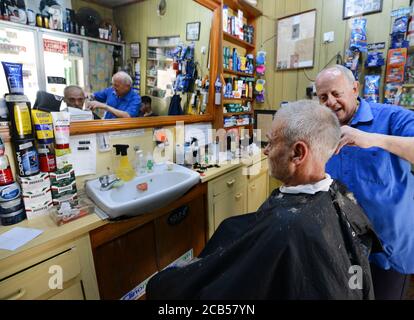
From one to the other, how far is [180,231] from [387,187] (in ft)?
3.85

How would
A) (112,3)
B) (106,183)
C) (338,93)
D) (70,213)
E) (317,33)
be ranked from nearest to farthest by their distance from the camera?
(70,213)
(338,93)
(106,183)
(112,3)
(317,33)

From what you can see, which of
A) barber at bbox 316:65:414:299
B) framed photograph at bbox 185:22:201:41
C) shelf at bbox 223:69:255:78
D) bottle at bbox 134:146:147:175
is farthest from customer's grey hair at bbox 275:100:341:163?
shelf at bbox 223:69:255:78

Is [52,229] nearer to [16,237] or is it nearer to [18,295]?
[16,237]

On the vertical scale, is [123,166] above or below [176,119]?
below

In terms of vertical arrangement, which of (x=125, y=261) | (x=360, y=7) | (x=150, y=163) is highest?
(x=360, y=7)

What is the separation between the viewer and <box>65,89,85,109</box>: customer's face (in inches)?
50.4

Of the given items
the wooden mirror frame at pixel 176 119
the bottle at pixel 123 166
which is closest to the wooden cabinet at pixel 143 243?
the bottle at pixel 123 166

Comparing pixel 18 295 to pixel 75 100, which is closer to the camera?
pixel 18 295

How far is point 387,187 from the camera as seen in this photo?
1.07 metres

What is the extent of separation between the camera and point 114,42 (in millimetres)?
1463

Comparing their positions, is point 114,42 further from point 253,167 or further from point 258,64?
point 258,64

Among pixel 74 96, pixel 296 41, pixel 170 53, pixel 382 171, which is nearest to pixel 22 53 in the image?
pixel 74 96

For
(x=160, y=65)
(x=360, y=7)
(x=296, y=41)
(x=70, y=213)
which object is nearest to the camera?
(x=70, y=213)
